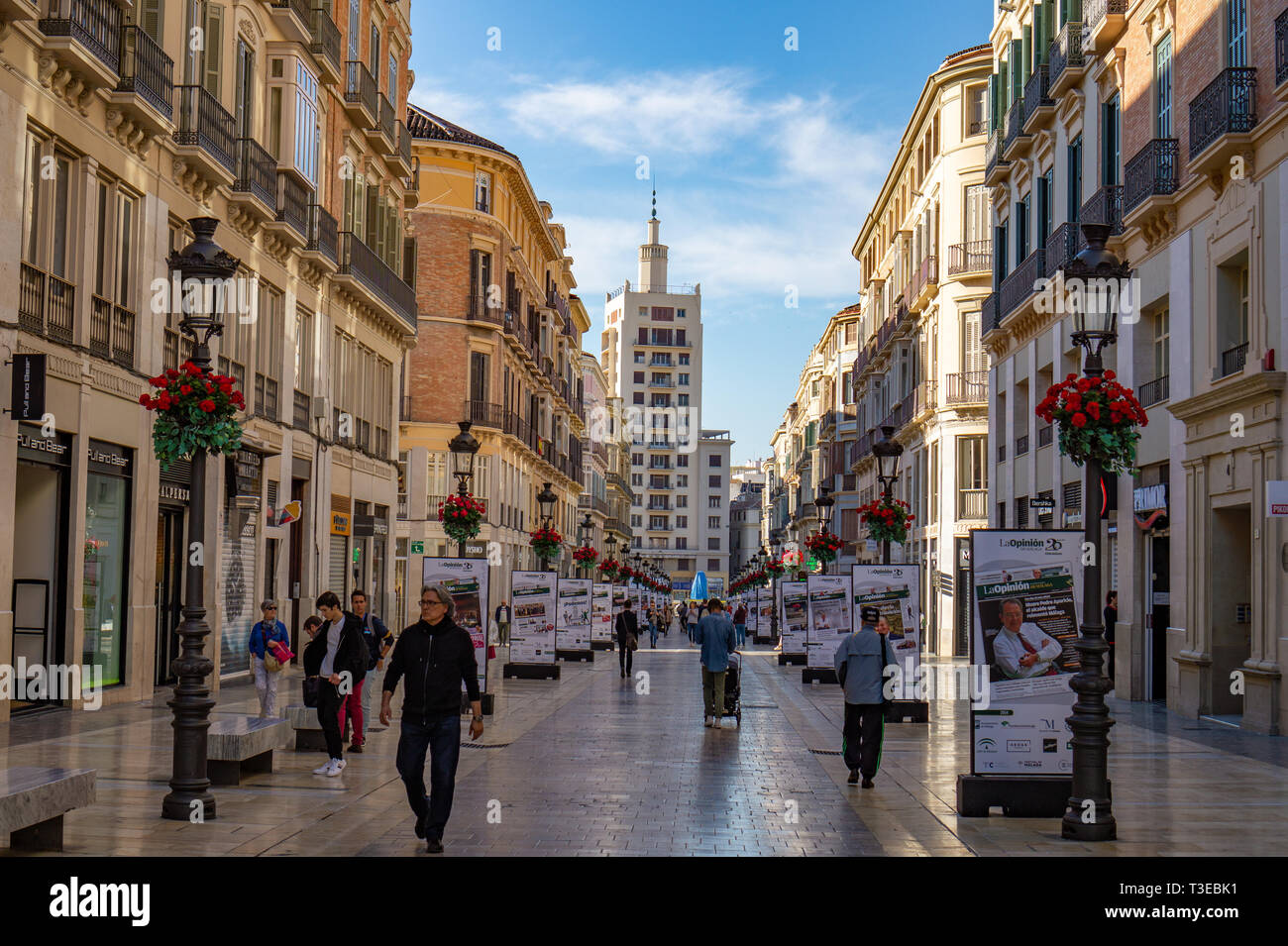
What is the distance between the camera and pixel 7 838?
9.62 metres

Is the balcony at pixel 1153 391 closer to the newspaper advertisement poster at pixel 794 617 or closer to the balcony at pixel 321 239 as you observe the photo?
the newspaper advertisement poster at pixel 794 617

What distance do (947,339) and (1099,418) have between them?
Answer: 3551 cm

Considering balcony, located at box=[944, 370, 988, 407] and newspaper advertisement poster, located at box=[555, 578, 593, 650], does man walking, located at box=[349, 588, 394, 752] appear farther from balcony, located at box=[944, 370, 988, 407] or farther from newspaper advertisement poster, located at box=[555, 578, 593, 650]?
balcony, located at box=[944, 370, 988, 407]

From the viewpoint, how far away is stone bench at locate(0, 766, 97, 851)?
8.71m

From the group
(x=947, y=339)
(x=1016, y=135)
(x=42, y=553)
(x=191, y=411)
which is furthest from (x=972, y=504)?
(x=191, y=411)

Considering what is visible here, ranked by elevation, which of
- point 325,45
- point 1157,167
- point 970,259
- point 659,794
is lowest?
point 659,794

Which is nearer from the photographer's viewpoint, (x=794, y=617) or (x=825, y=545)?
(x=794, y=617)

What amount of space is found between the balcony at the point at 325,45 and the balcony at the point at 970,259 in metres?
21.0

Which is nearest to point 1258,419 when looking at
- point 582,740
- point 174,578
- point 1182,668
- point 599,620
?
point 1182,668

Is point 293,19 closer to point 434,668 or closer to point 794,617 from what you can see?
point 794,617

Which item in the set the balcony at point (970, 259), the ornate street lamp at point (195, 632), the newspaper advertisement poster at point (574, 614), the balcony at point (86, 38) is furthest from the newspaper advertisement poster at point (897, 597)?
the balcony at point (970, 259)

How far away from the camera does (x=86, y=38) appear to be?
19.3m

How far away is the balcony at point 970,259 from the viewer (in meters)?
46.0
